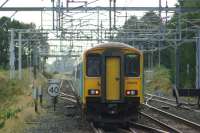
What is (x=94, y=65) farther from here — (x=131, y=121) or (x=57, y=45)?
(x=57, y=45)

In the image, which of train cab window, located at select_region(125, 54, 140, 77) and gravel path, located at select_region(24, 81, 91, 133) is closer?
gravel path, located at select_region(24, 81, 91, 133)

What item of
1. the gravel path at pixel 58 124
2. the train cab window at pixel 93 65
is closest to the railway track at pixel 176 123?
the gravel path at pixel 58 124

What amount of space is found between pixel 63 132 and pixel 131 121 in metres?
3.00

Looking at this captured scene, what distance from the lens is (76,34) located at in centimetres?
3988

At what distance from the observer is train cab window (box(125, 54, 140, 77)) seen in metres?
18.1

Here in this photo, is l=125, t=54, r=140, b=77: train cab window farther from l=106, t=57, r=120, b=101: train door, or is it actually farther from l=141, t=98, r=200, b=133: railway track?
l=141, t=98, r=200, b=133: railway track

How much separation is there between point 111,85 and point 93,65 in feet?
2.95

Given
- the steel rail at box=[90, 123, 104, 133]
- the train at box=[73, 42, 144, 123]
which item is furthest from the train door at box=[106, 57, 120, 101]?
the steel rail at box=[90, 123, 104, 133]

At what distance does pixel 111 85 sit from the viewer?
17.8 m

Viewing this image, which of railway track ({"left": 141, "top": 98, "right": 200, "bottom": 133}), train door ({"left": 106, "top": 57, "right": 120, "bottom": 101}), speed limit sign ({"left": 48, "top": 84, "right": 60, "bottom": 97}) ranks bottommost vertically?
railway track ({"left": 141, "top": 98, "right": 200, "bottom": 133})

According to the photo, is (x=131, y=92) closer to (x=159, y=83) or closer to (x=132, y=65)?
(x=132, y=65)

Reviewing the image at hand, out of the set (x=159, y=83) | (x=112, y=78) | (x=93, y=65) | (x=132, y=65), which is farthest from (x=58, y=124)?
(x=159, y=83)

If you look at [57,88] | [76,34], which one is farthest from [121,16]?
[57,88]

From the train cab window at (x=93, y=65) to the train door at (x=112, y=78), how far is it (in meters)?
0.32
